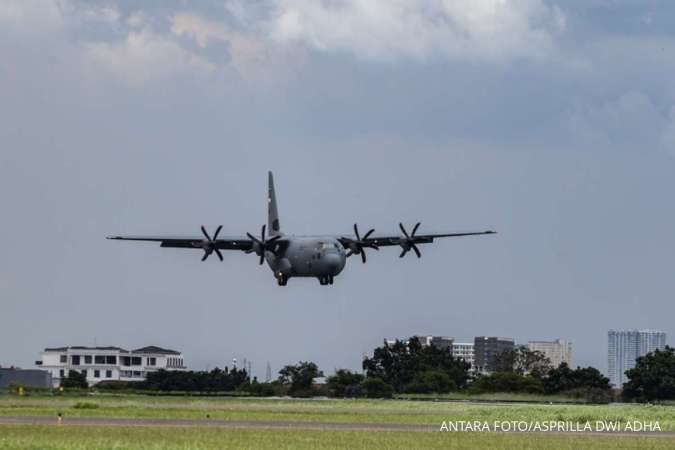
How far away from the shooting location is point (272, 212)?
362 ft

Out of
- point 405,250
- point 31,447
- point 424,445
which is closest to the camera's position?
point 31,447

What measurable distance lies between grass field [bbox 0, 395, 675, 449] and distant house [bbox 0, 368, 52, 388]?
38.5 m

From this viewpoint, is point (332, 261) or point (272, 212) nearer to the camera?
point (332, 261)

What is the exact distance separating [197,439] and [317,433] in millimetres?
6326

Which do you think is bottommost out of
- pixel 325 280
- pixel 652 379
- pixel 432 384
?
pixel 432 384

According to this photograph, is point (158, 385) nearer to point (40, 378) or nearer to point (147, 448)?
point (40, 378)

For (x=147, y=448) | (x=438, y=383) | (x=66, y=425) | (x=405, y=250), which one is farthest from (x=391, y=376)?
(x=147, y=448)

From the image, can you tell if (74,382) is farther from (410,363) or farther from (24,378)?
(410,363)

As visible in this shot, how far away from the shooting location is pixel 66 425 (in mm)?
55812

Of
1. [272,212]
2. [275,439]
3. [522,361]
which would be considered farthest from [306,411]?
[522,361]

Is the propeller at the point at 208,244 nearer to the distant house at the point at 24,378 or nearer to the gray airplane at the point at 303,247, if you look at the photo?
the gray airplane at the point at 303,247

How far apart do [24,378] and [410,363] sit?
4109 cm

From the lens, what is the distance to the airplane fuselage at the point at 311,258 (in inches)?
3622

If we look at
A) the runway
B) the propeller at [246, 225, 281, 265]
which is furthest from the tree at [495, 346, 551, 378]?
the runway
